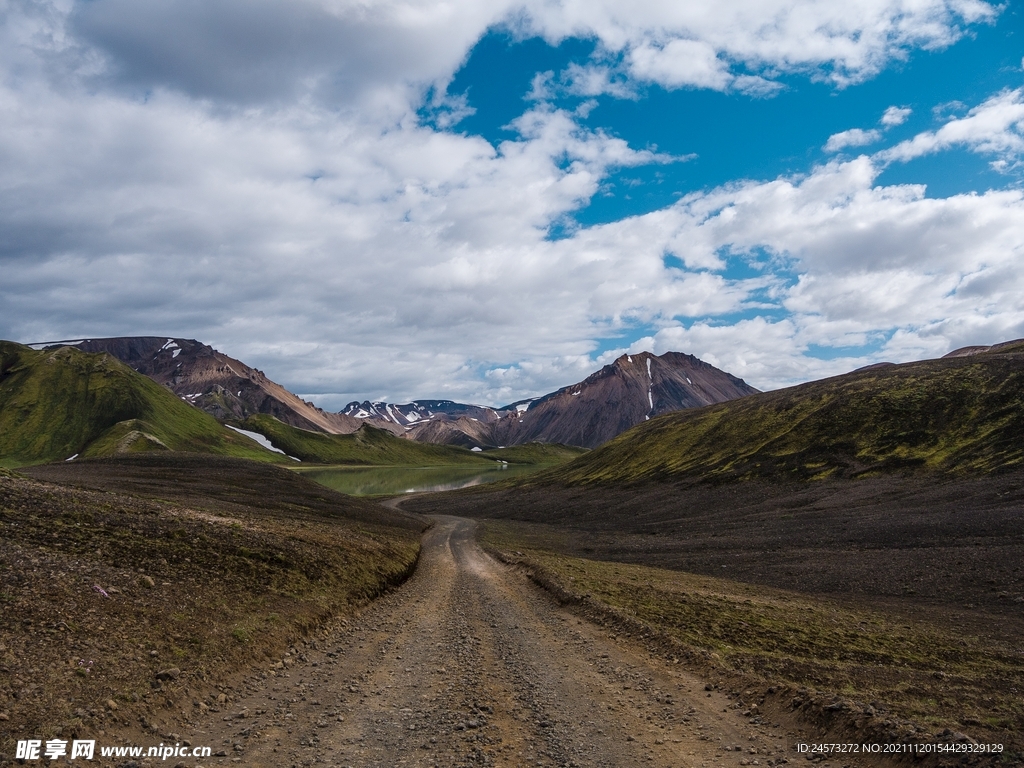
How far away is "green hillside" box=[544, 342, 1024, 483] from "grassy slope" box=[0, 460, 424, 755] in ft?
237

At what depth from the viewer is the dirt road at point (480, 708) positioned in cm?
1074

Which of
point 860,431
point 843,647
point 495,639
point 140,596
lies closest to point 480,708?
point 495,639

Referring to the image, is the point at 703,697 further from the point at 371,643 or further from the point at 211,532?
the point at 211,532

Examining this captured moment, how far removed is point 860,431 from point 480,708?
96.1 meters

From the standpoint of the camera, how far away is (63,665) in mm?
11898

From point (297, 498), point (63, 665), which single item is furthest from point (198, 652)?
point (297, 498)

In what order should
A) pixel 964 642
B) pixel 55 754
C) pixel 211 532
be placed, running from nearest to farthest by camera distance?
pixel 55 754 → pixel 964 642 → pixel 211 532

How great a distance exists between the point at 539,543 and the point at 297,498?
26.0 metres

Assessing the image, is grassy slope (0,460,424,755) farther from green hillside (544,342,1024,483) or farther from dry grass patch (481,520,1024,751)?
green hillside (544,342,1024,483)

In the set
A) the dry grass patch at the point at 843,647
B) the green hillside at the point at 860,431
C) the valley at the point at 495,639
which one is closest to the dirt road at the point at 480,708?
the valley at the point at 495,639

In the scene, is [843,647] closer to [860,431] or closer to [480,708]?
[480,708]

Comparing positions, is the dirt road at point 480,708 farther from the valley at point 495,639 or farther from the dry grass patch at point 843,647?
the dry grass patch at point 843,647

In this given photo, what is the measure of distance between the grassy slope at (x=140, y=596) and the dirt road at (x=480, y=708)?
1453mm

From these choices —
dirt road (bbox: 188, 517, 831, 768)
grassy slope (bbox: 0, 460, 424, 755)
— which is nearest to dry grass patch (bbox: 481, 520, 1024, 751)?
dirt road (bbox: 188, 517, 831, 768)
